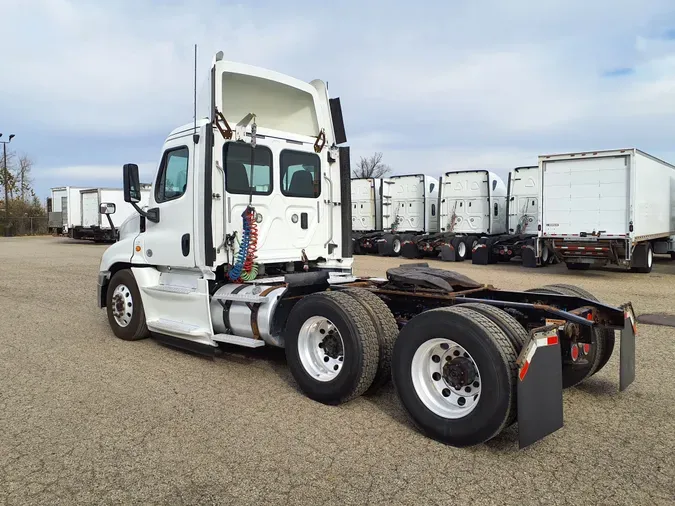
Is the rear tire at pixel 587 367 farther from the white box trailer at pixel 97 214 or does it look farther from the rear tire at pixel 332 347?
the white box trailer at pixel 97 214

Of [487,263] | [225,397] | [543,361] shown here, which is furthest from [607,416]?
[487,263]

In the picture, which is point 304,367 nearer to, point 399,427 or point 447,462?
point 399,427

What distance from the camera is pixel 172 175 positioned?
675 cm

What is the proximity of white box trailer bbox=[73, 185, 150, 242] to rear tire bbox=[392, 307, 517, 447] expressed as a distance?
3086 centimetres

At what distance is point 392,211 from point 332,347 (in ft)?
65.0

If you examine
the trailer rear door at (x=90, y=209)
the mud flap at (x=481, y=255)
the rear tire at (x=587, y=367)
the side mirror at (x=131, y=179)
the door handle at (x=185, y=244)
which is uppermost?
the trailer rear door at (x=90, y=209)

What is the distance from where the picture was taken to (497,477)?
3584 mm

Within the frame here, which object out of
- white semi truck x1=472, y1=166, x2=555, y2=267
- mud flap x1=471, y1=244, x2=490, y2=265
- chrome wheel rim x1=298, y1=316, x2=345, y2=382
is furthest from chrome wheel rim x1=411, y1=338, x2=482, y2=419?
mud flap x1=471, y1=244, x2=490, y2=265

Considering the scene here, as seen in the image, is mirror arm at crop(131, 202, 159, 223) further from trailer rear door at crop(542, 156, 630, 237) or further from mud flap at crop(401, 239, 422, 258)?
mud flap at crop(401, 239, 422, 258)

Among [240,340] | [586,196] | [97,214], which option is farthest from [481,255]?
[97,214]

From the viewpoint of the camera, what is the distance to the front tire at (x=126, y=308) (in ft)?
23.8

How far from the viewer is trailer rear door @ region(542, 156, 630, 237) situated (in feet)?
48.6

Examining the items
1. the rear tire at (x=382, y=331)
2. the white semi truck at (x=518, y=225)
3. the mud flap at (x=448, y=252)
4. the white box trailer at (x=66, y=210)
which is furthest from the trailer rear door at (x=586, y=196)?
the white box trailer at (x=66, y=210)

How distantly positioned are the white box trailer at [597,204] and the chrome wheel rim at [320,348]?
40.3ft
